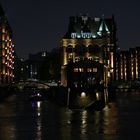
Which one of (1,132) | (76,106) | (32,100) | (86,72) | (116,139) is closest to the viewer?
(116,139)

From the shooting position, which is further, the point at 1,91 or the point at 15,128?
the point at 1,91

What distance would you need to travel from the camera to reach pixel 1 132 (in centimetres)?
5419

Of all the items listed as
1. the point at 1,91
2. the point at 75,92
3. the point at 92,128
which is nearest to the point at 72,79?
the point at 1,91

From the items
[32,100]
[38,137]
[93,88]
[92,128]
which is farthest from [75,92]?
[38,137]

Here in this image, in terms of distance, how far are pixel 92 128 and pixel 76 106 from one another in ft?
181

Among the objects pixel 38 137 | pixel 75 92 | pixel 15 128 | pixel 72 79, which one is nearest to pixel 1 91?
pixel 75 92

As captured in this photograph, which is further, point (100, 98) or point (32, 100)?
point (32, 100)

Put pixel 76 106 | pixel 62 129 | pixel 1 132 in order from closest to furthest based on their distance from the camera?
1. pixel 1 132
2. pixel 62 129
3. pixel 76 106

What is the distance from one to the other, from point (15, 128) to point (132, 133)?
13.6m

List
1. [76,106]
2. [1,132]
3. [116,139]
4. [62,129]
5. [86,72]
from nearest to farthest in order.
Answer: [116,139] < [1,132] < [62,129] < [76,106] < [86,72]

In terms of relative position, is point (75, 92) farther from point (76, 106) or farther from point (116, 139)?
point (116, 139)

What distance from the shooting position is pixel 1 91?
484 feet

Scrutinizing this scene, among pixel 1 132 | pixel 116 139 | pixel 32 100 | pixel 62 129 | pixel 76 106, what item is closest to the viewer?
pixel 116 139

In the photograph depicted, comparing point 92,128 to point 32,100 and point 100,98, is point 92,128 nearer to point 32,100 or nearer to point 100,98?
point 100,98
